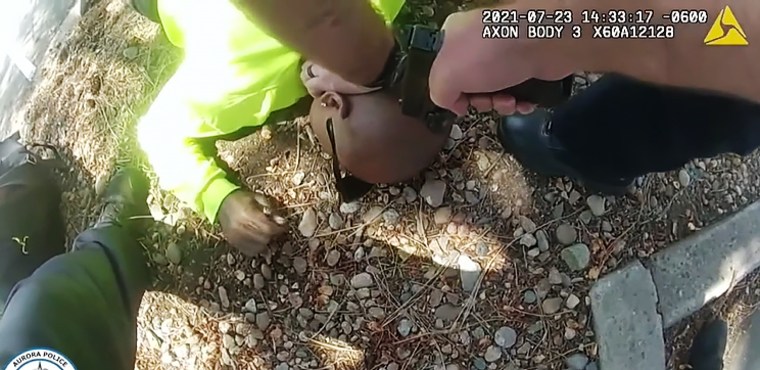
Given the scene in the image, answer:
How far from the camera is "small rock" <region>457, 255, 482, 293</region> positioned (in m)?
0.82

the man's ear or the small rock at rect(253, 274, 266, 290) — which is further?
the small rock at rect(253, 274, 266, 290)

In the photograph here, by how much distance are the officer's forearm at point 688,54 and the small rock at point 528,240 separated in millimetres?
356

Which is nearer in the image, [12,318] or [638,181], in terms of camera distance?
[12,318]

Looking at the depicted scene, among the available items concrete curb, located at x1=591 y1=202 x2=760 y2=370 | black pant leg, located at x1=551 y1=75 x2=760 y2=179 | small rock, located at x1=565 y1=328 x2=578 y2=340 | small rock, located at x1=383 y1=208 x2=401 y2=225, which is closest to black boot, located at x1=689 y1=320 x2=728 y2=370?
concrete curb, located at x1=591 y1=202 x2=760 y2=370

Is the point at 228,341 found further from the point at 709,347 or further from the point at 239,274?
the point at 709,347

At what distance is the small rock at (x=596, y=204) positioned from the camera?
81cm

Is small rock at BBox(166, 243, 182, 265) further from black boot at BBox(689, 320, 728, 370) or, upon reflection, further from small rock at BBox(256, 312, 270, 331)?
black boot at BBox(689, 320, 728, 370)

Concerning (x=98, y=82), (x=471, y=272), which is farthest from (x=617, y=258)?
(x=98, y=82)

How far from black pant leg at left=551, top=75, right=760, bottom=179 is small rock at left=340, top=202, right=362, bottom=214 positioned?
8.7 inches

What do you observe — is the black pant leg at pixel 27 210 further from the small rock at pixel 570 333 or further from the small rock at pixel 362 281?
the small rock at pixel 570 333

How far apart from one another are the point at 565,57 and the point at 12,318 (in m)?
0.47

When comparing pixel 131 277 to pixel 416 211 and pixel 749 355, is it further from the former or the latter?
pixel 749 355

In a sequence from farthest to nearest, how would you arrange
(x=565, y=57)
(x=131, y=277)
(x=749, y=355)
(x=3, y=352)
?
(x=749, y=355) < (x=131, y=277) < (x=3, y=352) < (x=565, y=57)

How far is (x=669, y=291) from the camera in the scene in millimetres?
836
